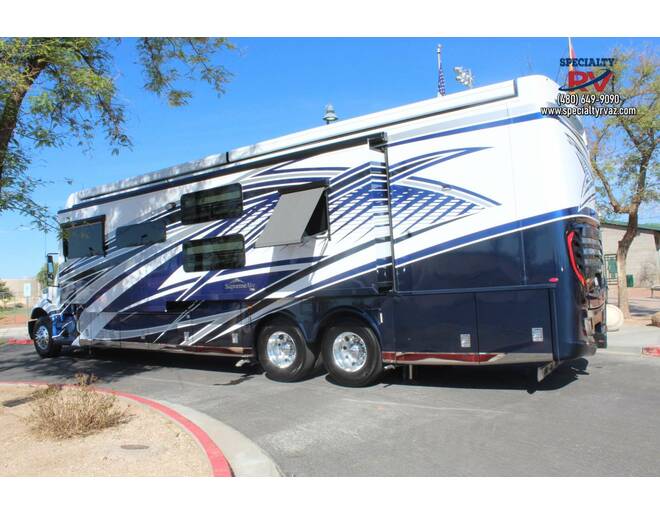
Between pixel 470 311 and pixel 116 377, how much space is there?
690 cm

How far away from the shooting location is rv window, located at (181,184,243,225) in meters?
A: 9.16

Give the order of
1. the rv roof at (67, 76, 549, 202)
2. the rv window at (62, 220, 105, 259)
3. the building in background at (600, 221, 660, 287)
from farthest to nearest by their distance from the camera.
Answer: the building in background at (600, 221, 660, 287) < the rv window at (62, 220, 105, 259) < the rv roof at (67, 76, 549, 202)

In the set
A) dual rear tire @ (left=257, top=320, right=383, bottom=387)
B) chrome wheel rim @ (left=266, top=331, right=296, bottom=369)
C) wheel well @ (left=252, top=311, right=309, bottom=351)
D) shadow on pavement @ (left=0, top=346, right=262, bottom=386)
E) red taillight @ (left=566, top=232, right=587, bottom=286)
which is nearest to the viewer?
red taillight @ (left=566, top=232, right=587, bottom=286)

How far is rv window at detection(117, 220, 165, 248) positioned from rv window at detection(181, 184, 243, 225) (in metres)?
0.71

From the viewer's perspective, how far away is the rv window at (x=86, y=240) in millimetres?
11516

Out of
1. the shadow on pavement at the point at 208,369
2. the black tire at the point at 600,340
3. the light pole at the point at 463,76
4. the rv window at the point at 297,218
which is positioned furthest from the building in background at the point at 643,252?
the rv window at the point at 297,218

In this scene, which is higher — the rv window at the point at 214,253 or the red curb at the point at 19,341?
the rv window at the point at 214,253

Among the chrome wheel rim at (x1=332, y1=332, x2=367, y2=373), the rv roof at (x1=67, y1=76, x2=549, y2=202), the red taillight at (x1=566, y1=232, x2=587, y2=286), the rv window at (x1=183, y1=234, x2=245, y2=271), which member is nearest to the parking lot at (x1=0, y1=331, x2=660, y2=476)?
the chrome wheel rim at (x1=332, y1=332, x2=367, y2=373)

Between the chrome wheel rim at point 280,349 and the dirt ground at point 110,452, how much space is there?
2.62 meters

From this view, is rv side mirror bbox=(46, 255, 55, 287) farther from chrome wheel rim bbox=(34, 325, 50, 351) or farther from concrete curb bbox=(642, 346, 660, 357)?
concrete curb bbox=(642, 346, 660, 357)

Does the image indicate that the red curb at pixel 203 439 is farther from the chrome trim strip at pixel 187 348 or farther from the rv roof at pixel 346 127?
the rv roof at pixel 346 127

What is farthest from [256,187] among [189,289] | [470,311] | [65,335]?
[65,335]

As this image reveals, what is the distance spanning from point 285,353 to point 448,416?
3200mm

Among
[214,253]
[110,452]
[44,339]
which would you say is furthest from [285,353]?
[44,339]
